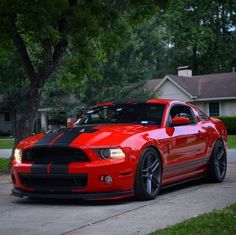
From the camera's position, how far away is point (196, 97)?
1521 inches

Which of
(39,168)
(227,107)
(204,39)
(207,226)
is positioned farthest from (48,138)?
(204,39)

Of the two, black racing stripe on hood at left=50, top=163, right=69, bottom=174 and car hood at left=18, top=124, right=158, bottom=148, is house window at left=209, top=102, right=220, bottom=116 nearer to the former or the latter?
car hood at left=18, top=124, right=158, bottom=148

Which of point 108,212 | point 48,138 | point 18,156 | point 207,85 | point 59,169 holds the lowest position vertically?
point 108,212

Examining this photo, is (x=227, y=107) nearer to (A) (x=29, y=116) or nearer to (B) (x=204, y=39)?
(B) (x=204, y=39)

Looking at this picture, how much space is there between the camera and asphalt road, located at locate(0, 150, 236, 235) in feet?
20.6

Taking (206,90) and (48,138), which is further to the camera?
(206,90)

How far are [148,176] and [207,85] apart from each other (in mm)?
32245

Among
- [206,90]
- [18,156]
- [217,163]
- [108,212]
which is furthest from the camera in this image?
[206,90]

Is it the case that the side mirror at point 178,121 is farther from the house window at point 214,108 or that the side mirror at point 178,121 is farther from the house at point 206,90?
the house window at point 214,108

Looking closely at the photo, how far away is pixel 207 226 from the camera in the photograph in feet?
19.2

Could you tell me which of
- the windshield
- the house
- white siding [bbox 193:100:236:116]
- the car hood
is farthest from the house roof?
the car hood

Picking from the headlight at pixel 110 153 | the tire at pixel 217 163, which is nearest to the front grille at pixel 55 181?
the headlight at pixel 110 153

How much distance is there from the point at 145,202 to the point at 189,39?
34793 millimetres

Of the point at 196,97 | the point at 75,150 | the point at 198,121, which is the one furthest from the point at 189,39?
the point at 75,150
